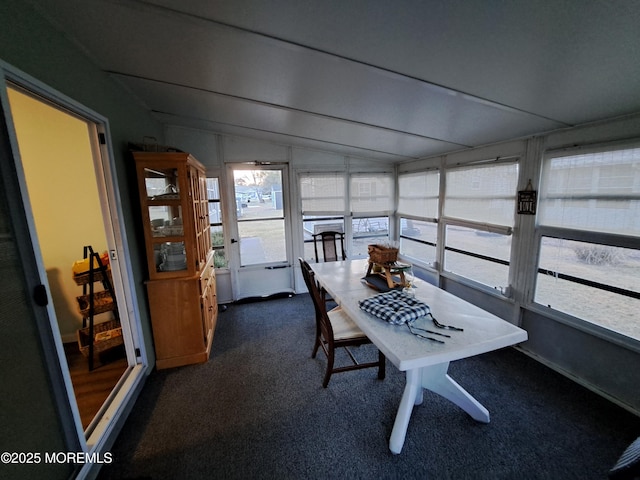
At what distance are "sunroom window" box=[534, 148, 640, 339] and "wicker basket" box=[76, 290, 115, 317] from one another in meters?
4.03

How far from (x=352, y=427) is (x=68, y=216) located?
10.6 ft

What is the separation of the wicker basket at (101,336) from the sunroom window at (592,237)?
13.1 ft

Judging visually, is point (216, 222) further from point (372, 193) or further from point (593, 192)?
point (593, 192)

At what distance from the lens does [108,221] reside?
2016 millimetres

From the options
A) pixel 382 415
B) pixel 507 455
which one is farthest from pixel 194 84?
pixel 507 455

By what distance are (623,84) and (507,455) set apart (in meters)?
2.19

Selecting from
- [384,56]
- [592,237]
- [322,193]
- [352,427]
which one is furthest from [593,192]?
[322,193]

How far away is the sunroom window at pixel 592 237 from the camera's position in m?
1.84

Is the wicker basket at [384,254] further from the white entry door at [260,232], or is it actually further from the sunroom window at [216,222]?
the sunroom window at [216,222]

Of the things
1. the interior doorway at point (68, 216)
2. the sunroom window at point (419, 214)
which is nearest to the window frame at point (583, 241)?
the sunroom window at point (419, 214)

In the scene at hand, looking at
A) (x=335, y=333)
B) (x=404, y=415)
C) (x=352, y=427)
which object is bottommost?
(x=352, y=427)

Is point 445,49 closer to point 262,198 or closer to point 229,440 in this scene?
point 229,440

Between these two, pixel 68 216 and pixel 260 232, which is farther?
pixel 260 232

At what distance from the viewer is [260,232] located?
4.01 meters
